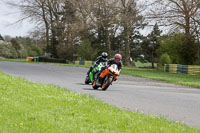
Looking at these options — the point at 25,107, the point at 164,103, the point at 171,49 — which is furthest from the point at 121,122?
the point at 171,49

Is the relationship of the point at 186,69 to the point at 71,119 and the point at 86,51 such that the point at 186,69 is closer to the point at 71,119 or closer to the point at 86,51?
the point at 86,51

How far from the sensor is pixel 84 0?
47.3m

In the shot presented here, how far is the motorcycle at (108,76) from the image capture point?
12930 mm

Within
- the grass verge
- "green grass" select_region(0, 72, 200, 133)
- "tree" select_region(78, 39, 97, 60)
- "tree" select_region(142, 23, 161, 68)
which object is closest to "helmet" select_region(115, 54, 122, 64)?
"green grass" select_region(0, 72, 200, 133)

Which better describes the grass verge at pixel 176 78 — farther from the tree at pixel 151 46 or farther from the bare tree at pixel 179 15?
the tree at pixel 151 46

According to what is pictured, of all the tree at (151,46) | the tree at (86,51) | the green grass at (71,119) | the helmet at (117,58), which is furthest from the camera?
the tree at (151,46)

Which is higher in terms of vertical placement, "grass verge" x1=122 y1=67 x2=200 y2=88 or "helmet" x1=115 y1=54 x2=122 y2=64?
"helmet" x1=115 y1=54 x2=122 y2=64

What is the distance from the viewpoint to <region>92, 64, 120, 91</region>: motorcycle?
1293 centimetres

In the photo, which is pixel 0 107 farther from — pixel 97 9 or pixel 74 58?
pixel 74 58

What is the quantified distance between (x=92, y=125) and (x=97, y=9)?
41377 millimetres

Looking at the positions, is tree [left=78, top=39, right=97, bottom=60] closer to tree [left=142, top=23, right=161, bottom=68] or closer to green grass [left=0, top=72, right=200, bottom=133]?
tree [left=142, top=23, right=161, bottom=68]

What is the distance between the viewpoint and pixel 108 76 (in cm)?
1332

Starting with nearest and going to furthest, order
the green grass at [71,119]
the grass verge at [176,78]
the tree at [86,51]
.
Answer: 1. the green grass at [71,119]
2. the grass verge at [176,78]
3. the tree at [86,51]

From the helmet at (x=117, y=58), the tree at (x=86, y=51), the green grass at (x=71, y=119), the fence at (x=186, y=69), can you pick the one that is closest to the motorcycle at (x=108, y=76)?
the helmet at (x=117, y=58)
